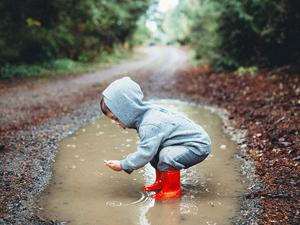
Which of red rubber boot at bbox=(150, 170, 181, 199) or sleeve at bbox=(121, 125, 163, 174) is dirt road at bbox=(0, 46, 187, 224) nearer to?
sleeve at bbox=(121, 125, 163, 174)

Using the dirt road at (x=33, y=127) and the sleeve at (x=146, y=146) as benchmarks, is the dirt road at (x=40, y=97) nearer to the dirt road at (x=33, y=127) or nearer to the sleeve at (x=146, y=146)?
the dirt road at (x=33, y=127)

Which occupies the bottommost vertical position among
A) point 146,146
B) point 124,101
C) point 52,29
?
point 52,29

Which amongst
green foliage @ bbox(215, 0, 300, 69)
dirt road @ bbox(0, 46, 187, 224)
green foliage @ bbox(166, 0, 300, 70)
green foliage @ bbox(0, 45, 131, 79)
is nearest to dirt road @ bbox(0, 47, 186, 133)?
dirt road @ bbox(0, 46, 187, 224)

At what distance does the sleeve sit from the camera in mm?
3875

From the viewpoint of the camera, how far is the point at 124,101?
390cm

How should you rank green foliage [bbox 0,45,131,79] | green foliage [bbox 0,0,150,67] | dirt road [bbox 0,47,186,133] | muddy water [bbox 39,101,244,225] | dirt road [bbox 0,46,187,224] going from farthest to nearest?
1. green foliage [bbox 0,0,150,67]
2. green foliage [bbox 0,45,131,79]
3. dirt road [bbox 0,47,186,133]
4. dirt road [bbox 0,46,187,224]
5. muddy water [bbox 39,101,244,225]

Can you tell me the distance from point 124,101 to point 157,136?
1.56ft

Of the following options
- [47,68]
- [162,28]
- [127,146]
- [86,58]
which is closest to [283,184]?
[127,146]

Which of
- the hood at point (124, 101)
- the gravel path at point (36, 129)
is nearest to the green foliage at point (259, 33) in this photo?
the gravel path at point (36, 129)

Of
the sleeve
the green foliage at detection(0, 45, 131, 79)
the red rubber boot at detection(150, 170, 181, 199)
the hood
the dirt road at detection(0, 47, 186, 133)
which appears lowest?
the green foliage at detection(0, 45, 131, 79)

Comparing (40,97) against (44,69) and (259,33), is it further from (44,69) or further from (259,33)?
(259,33)

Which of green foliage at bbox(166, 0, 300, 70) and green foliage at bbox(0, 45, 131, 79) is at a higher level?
green foliage at bbox(166, 0, 300, 70)

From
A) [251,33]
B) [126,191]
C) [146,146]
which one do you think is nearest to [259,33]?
[251,33]

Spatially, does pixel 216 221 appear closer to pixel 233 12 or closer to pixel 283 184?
pixel 283 184
